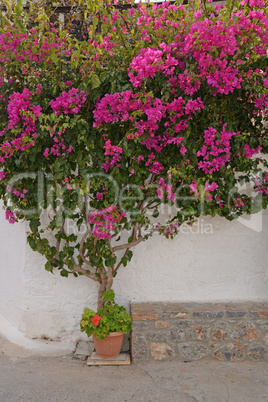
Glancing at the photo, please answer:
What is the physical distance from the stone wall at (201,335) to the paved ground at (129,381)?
0.09 meters

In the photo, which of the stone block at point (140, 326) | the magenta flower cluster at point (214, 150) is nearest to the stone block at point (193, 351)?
the stone block at point (140, 326)

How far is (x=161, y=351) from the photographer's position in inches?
165

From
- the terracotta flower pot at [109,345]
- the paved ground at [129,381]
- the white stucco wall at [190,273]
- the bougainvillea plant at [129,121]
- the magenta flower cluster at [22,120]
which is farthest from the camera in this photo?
the white stucco wall at [190,273]

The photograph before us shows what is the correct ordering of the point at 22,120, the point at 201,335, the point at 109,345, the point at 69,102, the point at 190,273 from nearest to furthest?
the point at 69,102 → the point at 22,120 → the point at 109,345 → the point at 201,335 → the point at 190,273

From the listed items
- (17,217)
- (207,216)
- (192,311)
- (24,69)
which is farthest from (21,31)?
(192,311)

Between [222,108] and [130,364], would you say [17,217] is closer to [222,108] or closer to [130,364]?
[130,364]

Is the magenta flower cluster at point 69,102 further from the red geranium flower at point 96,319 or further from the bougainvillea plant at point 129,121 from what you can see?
the red geranium flower at point 96,319

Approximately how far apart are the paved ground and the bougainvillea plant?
84cm

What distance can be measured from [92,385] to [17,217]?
1766 mm

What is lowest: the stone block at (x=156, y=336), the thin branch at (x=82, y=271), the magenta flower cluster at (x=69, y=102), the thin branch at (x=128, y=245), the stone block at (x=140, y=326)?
the stone block at (x=156, y=336)

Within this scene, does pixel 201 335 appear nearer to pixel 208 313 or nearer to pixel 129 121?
pixel 208 313

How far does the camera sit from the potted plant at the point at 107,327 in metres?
4.07

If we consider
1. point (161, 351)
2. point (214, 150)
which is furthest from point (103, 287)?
point (214, 150)

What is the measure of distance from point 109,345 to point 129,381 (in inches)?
17.6
